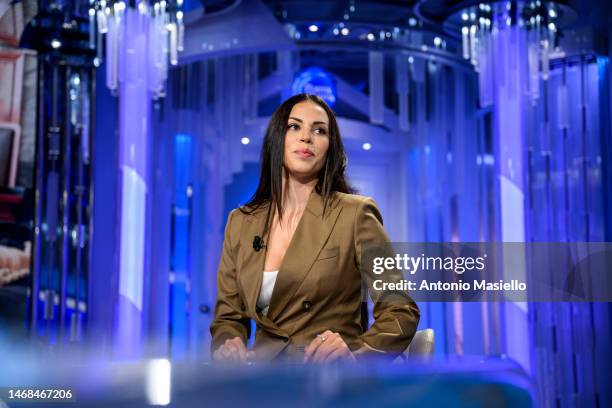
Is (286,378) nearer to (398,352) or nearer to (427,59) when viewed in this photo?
(398,352)

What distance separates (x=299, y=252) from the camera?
1503 millimetres

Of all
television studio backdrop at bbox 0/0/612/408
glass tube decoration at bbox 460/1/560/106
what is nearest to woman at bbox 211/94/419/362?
television studio backdrop at bbox 0/0/612/408

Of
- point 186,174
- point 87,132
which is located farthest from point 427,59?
point 87,132

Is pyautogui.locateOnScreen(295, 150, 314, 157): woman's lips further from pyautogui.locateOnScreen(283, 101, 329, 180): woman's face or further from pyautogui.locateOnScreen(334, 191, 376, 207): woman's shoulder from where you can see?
pyautogui.locateOnScreen(334, 191, 376, 207): woman's shoulder

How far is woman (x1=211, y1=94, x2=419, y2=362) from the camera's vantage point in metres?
1.50

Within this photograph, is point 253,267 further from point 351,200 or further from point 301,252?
point 351,200

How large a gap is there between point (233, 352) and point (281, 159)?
17.3 inches

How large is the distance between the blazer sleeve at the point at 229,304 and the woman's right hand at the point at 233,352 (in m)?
0.12

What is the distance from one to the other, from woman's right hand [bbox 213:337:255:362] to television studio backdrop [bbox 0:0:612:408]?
9.29ft

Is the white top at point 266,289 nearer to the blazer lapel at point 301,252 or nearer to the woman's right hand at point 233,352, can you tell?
the blazer lapel at point 301,252

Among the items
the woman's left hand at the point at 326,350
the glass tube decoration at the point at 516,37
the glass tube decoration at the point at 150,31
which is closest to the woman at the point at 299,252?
the woman's left hand at the point at 326,350

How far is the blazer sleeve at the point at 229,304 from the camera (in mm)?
1558

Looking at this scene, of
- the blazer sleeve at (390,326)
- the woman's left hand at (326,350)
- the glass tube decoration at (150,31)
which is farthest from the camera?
the glass tube decoration at (150,31)

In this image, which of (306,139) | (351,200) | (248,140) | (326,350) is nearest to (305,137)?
(306,139)
